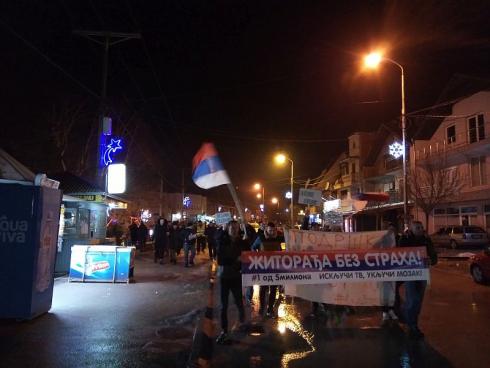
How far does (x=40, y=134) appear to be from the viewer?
26.9 m

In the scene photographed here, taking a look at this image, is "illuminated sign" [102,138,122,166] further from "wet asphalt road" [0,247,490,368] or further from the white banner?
the white banner

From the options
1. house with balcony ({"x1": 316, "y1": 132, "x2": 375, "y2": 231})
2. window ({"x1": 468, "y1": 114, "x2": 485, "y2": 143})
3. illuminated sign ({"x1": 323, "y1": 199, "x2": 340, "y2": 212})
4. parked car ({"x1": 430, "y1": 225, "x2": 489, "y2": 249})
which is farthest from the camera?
house with balcony ({"x1": 316, "y1": 132, "x2": 375, "y2": 231})

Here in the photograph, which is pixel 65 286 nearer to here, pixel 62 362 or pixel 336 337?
pixel 62 362

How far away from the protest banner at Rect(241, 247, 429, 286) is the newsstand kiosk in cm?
Answer: 372

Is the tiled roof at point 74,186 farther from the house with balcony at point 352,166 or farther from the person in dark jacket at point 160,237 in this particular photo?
the house with balcony at point 352,166

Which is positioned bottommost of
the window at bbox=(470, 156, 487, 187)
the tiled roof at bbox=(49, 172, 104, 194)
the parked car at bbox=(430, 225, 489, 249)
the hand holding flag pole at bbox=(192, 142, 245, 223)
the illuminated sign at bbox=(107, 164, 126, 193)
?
the parked car at bbox=(430, 225, 489, 249)

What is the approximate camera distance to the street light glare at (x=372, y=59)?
17.6 m

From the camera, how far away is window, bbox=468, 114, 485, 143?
2969cm

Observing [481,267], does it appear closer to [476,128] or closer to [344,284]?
[344,284]

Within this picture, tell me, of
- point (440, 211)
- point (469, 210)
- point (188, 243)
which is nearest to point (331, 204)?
point (440, 211)

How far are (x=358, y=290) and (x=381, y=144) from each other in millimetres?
39617

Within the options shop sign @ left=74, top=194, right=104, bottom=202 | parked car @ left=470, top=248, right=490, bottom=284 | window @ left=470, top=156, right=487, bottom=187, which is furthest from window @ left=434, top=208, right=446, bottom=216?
shop sign @ left=74, top=194, right=104, bottom=202

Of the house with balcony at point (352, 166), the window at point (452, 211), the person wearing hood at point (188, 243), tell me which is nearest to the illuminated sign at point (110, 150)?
the person wearing hood at point (188, 243)

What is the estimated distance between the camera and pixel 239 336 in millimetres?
7344
